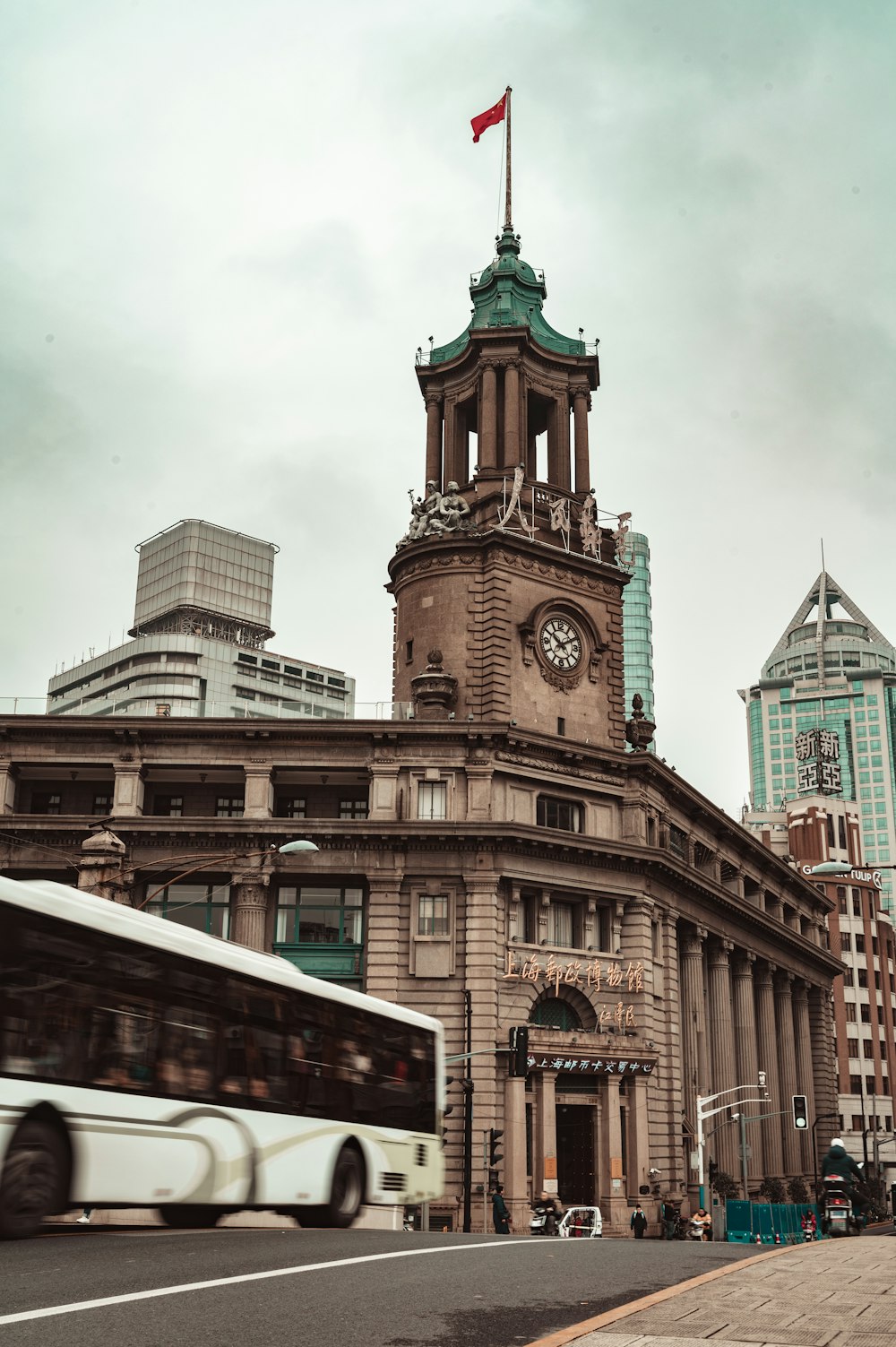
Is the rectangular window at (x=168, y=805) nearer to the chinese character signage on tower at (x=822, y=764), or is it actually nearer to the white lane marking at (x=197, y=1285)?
the white lane marking at (x=197, y=1285)

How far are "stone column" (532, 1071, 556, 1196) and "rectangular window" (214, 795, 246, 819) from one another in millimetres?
15256

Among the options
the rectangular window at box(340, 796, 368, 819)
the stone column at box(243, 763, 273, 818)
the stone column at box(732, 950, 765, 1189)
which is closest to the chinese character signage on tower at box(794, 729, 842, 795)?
the stone column at box(732, 950, 765, 1189)

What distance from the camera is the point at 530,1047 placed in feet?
160

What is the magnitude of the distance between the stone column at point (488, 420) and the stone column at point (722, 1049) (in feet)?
84.1

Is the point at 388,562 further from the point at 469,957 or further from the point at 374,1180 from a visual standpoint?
the point at 374,1180

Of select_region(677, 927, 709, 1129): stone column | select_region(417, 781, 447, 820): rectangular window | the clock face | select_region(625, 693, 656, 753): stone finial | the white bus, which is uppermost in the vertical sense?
the clock face

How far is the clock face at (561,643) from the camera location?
5856cm

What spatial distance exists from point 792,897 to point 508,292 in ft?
144

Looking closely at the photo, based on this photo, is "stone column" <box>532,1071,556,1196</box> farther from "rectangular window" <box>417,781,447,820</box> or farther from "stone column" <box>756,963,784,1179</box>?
"stone column" <box>756,963,784,1179</box>

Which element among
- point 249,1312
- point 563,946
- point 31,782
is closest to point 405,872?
point 563,946

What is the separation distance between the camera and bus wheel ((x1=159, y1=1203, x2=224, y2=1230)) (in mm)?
18828

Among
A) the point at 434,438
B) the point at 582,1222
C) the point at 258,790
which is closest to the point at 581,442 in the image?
the point at 434,438

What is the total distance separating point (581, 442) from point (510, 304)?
8039mm

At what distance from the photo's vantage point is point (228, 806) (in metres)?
54.4
